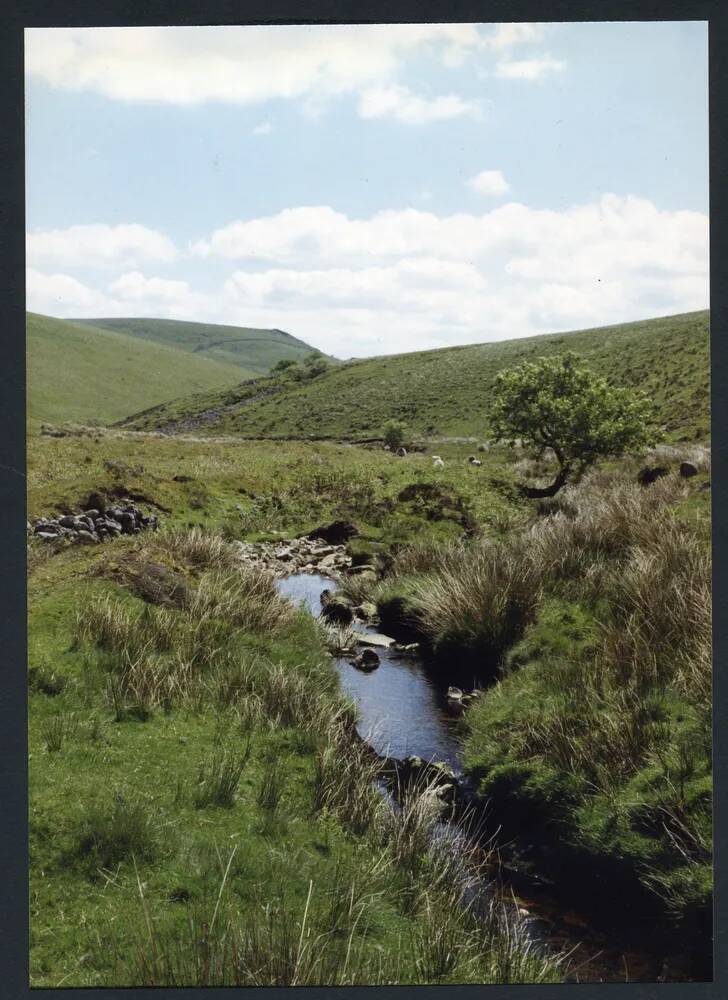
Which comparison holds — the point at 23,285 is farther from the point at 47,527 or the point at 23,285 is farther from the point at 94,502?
the point at 94,502

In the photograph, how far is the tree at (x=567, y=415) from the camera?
9.65 m

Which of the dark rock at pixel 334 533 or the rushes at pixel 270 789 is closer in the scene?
the rushes at pixel 270 789

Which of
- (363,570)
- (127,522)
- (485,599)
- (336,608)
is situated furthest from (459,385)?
(127,522)

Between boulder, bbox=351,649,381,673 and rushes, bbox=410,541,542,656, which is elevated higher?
rushes, bbox=410,541,542,656

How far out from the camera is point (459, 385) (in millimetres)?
20438

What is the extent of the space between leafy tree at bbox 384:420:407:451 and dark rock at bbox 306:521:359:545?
14.2ft

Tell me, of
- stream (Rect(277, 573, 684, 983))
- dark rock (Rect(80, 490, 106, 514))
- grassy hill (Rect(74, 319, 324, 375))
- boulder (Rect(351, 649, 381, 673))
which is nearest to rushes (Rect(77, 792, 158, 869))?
stream (Rect(277, 573, 684, 983))

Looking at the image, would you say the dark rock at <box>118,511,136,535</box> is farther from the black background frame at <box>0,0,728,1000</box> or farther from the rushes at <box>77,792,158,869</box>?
the rushes at <box>77,792,158,869</box>

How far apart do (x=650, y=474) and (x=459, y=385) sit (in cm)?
1132

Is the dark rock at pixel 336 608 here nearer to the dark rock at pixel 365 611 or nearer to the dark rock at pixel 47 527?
the dark rock at pixel 365 611

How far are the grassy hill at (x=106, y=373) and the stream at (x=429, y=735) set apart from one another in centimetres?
4990

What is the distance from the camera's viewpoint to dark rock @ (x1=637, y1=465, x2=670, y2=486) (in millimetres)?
9383

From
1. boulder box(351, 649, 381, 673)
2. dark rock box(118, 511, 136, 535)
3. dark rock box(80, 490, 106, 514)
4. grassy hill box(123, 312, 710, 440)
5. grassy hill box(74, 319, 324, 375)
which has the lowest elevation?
boulder box(351, 649, 381, 673)

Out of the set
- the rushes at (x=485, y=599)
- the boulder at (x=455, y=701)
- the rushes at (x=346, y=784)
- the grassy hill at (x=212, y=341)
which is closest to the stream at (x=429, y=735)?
the boulder at (x=455, y=701)
